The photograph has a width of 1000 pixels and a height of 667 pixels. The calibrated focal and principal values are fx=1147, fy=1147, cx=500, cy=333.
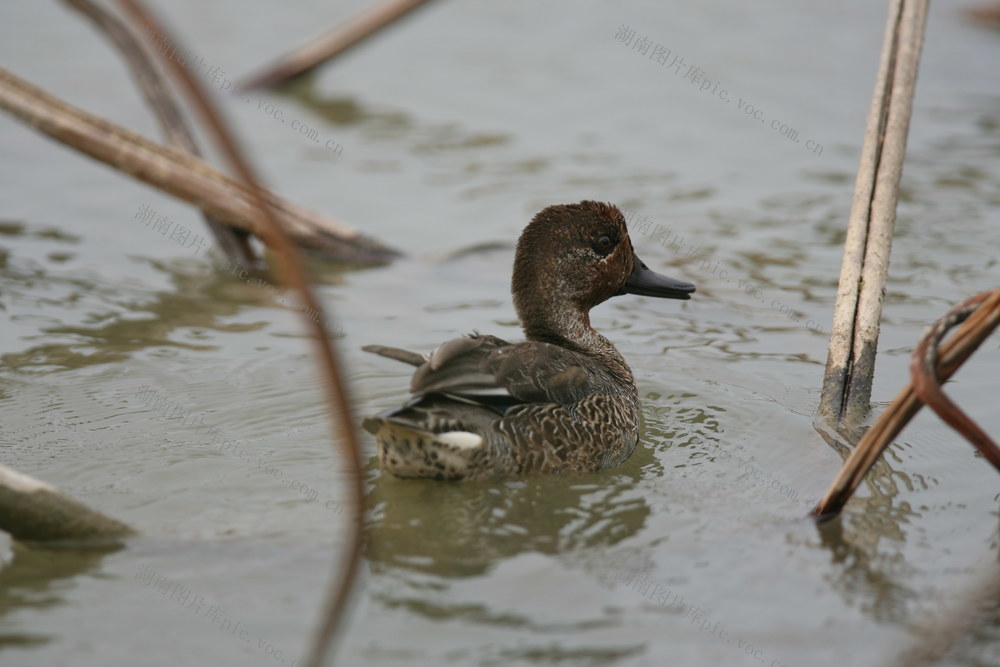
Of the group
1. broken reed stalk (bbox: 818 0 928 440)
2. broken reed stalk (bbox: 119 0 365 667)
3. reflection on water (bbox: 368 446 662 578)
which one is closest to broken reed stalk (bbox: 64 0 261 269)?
reflection on water (bbox: 368 446 662 578)

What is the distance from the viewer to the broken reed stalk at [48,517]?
3.72m

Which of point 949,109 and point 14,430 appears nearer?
point 14,430

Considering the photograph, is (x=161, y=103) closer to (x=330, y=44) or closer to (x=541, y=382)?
(x=330, y=44)

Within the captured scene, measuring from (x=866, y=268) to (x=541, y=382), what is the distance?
1605 mm

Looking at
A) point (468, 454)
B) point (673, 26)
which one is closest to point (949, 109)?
point (673, 26)

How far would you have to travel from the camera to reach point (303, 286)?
200 cm

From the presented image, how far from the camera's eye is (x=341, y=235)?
7.54 meters

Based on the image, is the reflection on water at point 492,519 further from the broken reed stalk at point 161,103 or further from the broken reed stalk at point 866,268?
the broken reed stalk at point 161,103

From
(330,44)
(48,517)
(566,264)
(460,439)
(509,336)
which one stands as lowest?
(509,336)

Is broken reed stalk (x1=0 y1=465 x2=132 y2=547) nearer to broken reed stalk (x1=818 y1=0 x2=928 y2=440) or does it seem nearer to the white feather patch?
the white feather patch

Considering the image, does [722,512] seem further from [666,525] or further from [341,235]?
[341,235]

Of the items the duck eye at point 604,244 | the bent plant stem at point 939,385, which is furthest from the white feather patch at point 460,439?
the bent plant stem at point 939,385

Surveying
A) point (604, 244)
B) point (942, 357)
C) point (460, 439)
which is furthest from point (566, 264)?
point (942, 357)

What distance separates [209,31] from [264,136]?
2.81m
